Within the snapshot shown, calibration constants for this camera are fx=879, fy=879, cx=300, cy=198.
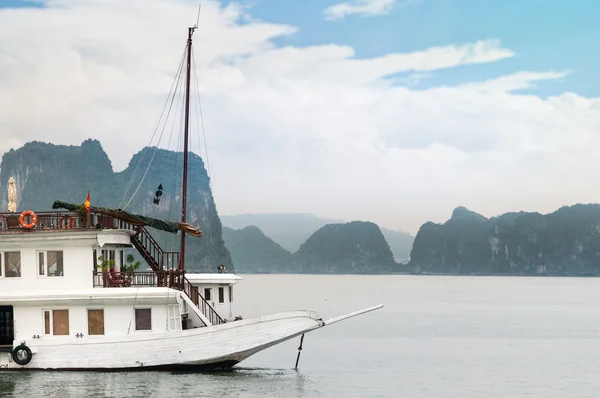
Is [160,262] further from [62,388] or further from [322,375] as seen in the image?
[322,375]

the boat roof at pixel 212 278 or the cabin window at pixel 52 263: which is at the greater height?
the cabin window at pixel 52 263

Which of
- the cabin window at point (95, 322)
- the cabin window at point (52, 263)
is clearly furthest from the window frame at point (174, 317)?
the cabin window at point (52, 263)

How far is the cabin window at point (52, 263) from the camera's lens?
2558 centimetres

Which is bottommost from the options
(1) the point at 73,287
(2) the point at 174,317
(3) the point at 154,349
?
(3) the point at 154,349

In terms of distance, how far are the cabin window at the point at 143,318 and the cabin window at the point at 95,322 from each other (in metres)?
1.01

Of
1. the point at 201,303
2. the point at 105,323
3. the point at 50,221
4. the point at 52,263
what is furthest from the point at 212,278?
the point at 50,221

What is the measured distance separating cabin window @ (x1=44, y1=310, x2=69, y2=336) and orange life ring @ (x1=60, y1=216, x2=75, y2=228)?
8.15 ft

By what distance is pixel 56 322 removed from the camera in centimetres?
2542

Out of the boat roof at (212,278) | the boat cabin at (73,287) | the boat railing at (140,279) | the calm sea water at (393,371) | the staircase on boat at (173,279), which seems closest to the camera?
the calm sea water at (393,371)

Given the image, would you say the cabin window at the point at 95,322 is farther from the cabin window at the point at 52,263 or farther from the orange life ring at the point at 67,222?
the orange life ring at the point at 67,222

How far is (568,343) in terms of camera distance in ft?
154

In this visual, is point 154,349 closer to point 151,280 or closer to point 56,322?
point 151,280

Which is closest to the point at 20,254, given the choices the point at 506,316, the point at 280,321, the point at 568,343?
the point at 280,321

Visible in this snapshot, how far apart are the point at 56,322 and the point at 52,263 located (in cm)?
171
